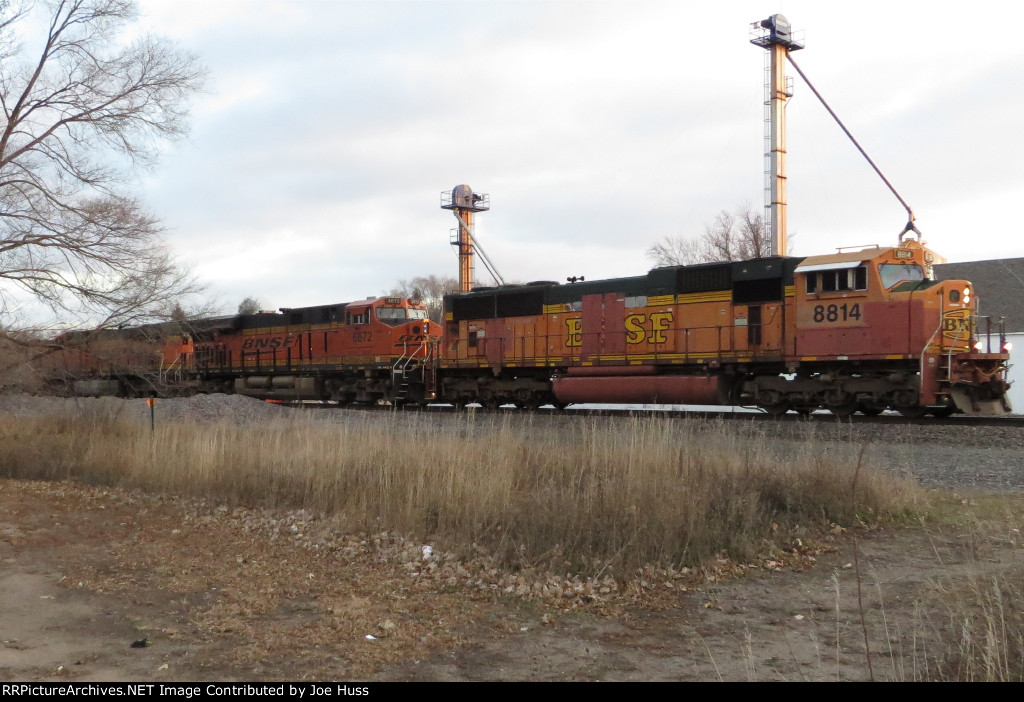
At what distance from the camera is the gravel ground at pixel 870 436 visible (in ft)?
30.9

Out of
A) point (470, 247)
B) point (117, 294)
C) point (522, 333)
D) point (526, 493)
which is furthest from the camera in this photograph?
point (470, 247)

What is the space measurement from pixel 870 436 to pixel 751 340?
4.37 metres

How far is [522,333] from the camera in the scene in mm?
20500

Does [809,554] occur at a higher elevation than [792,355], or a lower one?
lower

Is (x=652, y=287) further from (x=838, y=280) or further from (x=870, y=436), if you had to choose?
(x=870, y=436)

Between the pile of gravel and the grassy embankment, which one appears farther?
the pile of gravel

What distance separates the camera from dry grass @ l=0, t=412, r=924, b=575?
6535 mm

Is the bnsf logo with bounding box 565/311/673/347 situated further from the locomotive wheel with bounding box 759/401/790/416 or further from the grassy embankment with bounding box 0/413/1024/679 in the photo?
the grassy embankment with bounding box 0/413/1024/679

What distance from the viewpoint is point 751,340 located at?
16453 mm

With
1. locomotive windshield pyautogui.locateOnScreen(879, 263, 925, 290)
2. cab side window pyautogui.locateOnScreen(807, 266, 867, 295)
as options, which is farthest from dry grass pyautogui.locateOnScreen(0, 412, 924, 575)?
locomotive windshield pyautogui.locateOnScreen(879, 263, 925, 290)

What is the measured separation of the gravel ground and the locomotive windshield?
268 cm

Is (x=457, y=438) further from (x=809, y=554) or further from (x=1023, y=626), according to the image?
(x=1023, y=626)

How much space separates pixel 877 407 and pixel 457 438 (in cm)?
888
